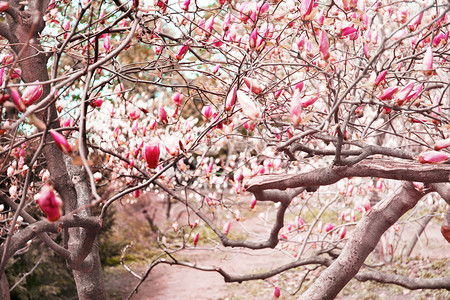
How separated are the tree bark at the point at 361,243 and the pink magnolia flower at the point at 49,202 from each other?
1834mm

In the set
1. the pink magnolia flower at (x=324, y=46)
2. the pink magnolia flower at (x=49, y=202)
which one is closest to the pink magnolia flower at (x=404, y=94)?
the pink magnolia flower at (x=324, y=46)

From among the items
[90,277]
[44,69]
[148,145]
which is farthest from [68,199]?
[148,145]

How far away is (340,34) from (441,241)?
6.25 metres

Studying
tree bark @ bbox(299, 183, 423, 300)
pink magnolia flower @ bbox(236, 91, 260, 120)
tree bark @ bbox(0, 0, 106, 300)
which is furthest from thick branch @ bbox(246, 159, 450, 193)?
tree bark @ bbox(0, 0, 106, 300)

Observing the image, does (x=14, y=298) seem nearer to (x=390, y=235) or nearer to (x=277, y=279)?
(x=277, y=279)

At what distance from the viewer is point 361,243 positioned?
2629mm

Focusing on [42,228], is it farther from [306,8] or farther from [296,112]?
[306,8]

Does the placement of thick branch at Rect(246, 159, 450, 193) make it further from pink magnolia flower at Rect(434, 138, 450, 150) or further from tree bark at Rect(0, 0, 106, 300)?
tree bark at Rect(0, 0, 106, 300)

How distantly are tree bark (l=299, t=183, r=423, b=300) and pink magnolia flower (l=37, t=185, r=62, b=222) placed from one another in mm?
1834

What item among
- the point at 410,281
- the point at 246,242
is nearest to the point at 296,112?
the point at 246,242

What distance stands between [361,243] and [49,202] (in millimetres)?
2060

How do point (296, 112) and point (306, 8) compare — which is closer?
point (296, 112)

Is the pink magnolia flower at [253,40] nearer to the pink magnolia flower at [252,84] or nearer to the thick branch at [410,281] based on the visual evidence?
the pink magnolia flower at [252,84]

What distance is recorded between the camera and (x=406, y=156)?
209cm
